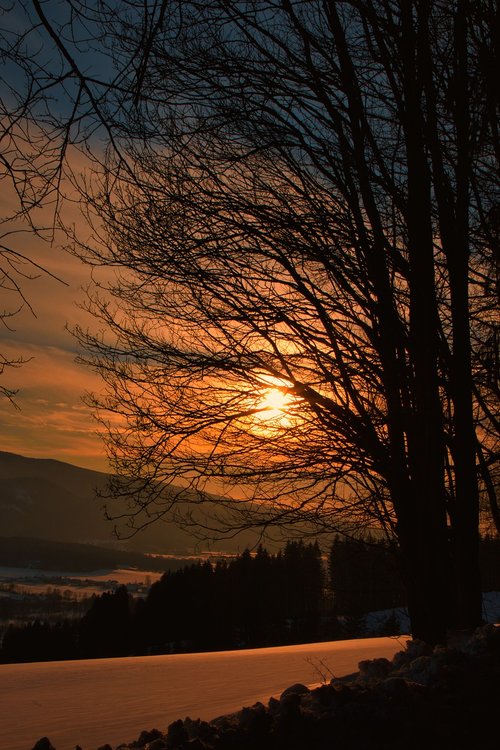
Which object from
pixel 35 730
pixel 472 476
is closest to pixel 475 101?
pixel 472 476

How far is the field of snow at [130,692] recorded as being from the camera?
3756mm

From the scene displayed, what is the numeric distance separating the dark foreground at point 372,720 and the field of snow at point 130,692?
0.77 m

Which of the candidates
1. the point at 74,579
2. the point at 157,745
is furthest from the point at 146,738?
the point at 74,579

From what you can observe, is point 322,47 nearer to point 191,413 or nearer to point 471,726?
point 191,413

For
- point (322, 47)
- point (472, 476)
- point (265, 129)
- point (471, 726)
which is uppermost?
point (322, 47)

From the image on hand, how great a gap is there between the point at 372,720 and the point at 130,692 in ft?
9.08

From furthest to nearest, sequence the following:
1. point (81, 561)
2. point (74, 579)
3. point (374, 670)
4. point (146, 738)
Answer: point (81, 561)
point (74, 579)
point (374, 670)
point (146, 738)

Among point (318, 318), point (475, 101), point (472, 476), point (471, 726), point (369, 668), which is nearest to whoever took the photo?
point (471, 726)

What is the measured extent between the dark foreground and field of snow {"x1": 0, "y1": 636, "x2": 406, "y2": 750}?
77 cm

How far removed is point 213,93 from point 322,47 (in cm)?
97

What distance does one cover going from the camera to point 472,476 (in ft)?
15.7

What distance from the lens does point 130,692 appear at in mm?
5004

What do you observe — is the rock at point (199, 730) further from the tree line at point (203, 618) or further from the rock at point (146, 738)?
the tree line at point (203, 618)

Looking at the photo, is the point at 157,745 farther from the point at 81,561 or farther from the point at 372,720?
the point at 81,561
